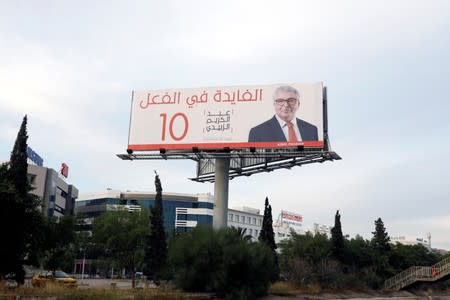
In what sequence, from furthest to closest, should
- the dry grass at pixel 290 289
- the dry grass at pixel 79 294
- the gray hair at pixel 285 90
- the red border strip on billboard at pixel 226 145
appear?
the gray hair at pixel 285 90
the red border strip on billboard at pixel 226 145
the dry grass at pixel 290 289
the dry grass at pixel 79 294

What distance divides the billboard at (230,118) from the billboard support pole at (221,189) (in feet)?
6.49

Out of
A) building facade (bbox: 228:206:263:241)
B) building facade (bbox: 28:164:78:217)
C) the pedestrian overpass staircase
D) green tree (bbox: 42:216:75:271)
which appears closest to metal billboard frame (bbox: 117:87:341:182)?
green tree (bbox: 42:216:75:271)

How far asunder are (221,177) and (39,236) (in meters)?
14.1

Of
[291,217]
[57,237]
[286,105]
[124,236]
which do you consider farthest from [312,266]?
[291,217]

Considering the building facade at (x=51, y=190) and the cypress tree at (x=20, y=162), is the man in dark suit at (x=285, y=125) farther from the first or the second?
the building facade at (x=51, y=190)

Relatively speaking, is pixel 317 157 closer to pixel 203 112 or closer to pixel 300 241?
pixel 203 112

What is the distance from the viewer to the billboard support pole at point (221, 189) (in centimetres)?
3925

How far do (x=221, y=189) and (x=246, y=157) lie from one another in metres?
3.16

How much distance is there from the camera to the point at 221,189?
3938 cm

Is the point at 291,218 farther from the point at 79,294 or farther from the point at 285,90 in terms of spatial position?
the point at 79,294

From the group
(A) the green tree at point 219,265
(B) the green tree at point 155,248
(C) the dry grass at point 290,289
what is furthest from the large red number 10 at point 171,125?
(C) the dry grass at point 290,289

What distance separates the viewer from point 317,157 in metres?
37.8

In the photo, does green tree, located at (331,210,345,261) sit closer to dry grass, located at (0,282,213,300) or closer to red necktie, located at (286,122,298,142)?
red necktie, located at (286,122,298,142)

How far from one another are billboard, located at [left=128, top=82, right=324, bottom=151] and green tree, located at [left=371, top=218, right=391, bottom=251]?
19753mm
